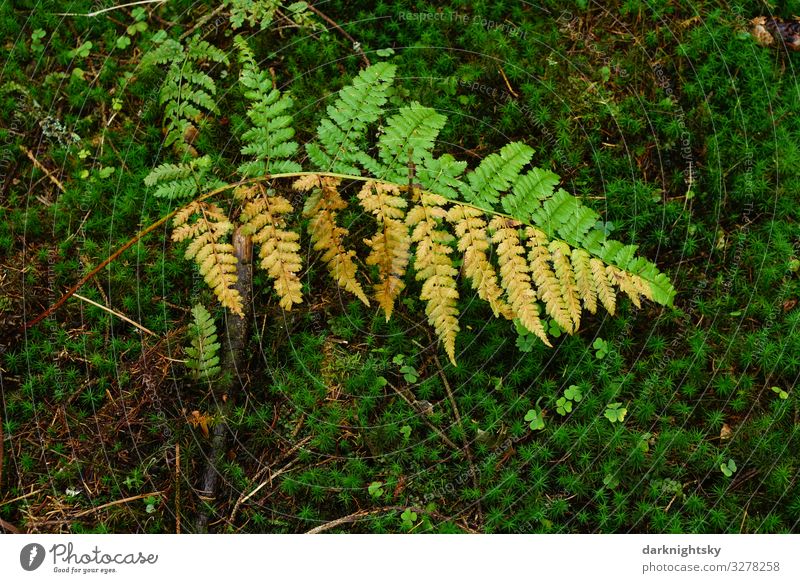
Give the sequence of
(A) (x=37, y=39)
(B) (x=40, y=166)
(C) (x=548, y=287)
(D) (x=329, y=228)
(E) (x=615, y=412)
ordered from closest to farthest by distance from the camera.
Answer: (C) (x=548, y=287)
(D) (x=329, y=228)
(E) (x=615, y=412)
(B) (x=40, y=166)
(A) (x=37, y=39)

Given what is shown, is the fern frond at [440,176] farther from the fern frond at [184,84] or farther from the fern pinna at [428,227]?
the fern frond at [184,84]

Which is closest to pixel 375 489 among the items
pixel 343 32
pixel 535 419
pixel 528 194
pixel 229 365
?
pixel 535 419

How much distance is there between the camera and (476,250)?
3637 mm

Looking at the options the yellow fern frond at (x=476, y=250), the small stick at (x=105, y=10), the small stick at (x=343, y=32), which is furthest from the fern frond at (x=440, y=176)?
the small stick at (x=105, y=10)

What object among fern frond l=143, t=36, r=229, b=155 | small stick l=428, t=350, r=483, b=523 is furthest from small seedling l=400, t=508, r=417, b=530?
fern frond l=143, t=36, r=229, b=155

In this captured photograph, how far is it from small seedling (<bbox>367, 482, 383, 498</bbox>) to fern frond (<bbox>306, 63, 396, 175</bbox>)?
2.04 meters

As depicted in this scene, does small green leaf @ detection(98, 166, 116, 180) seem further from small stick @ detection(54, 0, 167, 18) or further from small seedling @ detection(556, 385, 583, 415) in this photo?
small seedling @ detection(556, 385, 583, 415)

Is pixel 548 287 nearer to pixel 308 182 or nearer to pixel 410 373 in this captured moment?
pixel 410 373

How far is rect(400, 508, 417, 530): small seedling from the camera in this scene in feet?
13.3

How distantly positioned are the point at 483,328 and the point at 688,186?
5.83ft

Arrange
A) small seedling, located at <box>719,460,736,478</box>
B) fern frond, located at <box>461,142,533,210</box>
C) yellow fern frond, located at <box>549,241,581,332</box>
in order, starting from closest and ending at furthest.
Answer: yellow fern frond, located at <box>549,241,581,332</box>, fern frond, located at <box>461,142,533,210</box>, small seedling, located at <box>719,460,736,478</box>

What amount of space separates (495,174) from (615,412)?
1788 millimetres

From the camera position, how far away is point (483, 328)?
4215mm

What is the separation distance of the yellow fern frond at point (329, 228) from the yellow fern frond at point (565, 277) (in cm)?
115
